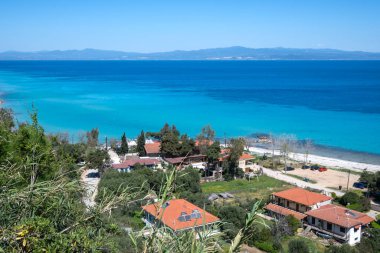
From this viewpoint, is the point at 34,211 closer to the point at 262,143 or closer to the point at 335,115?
the point at 262,143

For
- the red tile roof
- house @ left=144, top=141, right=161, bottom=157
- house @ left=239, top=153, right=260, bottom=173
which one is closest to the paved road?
house @ left=239, top=153, right=260, bottom=173

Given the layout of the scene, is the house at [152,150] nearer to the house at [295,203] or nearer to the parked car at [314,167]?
the parked car at [314,167]

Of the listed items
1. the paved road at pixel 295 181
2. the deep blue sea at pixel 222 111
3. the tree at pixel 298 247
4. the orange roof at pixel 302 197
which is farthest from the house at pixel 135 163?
the tree at pixel 298 247

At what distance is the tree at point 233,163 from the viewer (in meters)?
25.9

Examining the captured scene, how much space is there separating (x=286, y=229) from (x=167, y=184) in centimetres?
1495

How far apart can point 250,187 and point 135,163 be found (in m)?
8.25

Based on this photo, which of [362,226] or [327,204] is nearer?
[362,226]

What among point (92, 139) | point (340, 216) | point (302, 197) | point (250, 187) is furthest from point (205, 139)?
point (340, 216)

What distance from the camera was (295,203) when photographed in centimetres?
1988

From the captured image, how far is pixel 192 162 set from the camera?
29.2 metres

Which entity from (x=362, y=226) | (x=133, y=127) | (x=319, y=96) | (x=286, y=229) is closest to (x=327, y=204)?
(x=362, y=226)

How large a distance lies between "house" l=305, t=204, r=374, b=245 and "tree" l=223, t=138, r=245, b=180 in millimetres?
8350

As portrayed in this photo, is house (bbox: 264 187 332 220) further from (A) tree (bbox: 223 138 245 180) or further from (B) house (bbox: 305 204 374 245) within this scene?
(A) tree (bbox: 223 138 245 180)

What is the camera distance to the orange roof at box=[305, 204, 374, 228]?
16.4 m
